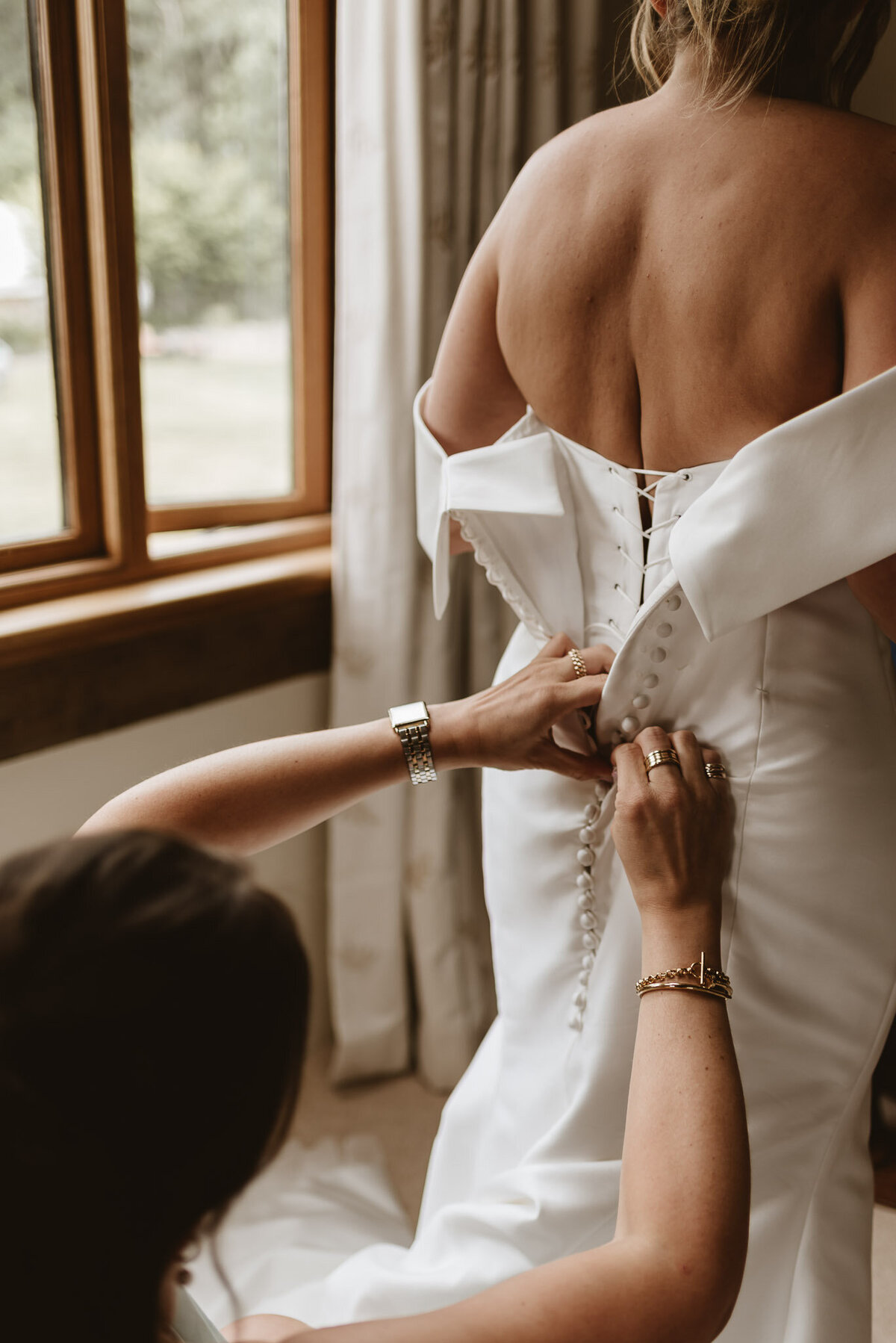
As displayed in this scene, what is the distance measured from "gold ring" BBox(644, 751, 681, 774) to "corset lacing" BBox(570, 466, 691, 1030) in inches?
5.5

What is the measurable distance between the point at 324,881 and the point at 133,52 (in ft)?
4.82

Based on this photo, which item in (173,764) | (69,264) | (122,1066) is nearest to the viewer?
(122,1066)

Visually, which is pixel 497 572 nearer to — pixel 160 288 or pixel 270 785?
pixel 270 785

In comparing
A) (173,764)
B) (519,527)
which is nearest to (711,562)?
(519,527)

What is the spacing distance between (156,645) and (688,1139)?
Answer: 1.18 m

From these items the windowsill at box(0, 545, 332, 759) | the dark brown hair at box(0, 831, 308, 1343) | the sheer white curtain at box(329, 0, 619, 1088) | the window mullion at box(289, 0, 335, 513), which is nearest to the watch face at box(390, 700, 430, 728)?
the dark brown hair at box(0, 831, 308, 1343)

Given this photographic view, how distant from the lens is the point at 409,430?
5.75 ft

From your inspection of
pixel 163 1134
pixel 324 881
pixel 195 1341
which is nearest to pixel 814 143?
pixel 163 1134

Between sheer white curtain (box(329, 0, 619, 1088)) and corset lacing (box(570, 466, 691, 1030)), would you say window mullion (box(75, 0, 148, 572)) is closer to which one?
sheer white curtain (box(329, 0, 619, 1088))

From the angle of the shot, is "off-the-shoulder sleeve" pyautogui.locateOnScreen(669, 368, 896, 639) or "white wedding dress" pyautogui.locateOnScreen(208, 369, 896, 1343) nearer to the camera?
A: "off-the-shoulder sleeve" pyautogui.locateOnScreen(669, 368, 896, 639)

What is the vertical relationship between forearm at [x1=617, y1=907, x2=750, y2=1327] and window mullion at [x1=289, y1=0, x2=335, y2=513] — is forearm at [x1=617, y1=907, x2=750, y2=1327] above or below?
below

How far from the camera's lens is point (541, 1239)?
1020 mm

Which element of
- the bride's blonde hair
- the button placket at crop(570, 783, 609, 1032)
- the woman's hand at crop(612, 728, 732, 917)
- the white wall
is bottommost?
the white wall

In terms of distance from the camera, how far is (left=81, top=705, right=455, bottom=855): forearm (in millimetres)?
903
